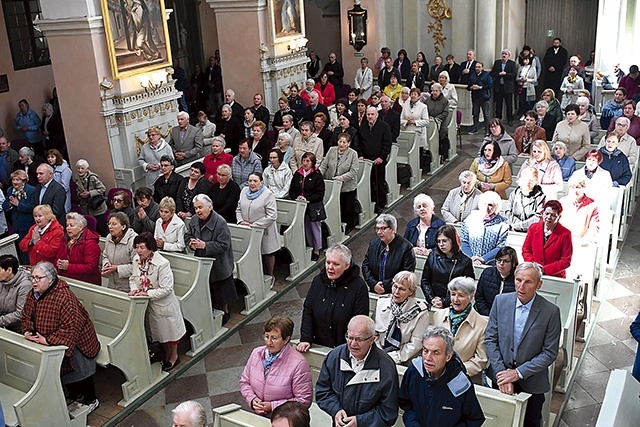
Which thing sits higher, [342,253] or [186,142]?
[342,253]

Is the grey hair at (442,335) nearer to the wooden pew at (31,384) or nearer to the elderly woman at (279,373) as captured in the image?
the elderly woman at (279,373)

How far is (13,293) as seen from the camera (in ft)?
18.3

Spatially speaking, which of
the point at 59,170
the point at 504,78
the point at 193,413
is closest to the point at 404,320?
the point at 193,413

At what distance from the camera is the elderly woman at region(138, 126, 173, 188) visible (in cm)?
881

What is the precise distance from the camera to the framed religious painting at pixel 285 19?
11805mm

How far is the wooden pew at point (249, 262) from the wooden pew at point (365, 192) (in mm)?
2250

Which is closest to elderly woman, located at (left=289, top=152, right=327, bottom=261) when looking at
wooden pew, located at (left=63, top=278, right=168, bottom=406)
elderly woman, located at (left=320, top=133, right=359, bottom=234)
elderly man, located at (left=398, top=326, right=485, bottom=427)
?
elderly woman, located at (left=320, top=133, right=359, bottom=234)

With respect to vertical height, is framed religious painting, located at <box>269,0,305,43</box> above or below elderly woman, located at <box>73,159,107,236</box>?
above

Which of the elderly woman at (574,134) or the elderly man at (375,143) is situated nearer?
the elderly woman at (574,134)

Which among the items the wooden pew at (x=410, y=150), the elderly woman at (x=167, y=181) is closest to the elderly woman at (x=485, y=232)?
the elderly woman at (x=167, y=181)

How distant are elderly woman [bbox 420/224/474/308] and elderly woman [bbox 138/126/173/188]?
447cm

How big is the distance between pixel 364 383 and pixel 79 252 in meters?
3.30

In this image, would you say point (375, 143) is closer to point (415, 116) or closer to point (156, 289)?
point (415, 116)

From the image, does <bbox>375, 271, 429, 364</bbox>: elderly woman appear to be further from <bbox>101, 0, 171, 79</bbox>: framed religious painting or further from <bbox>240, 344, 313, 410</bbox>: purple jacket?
<bbox>101, 0, 171, 79</bbox>: framed religious painting
